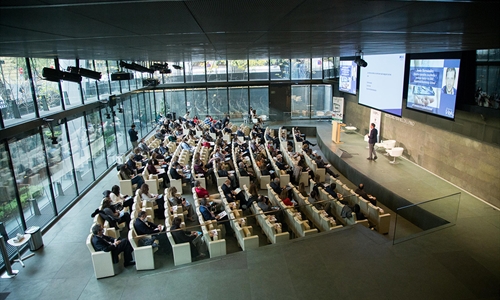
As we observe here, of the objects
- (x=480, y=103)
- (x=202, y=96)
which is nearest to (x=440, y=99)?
(x=480, y=103)

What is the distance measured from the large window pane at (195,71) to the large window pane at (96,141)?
411 inches

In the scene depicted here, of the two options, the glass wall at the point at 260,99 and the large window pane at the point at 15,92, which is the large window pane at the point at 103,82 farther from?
the glass wall at the point at 260,99

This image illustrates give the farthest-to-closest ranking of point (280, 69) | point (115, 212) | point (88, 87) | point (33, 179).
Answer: point (280, 69) < point (88, 87) < point (33, 179) < point (115, 212)

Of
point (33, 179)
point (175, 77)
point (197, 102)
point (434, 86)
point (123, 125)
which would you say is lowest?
point (33, 179)

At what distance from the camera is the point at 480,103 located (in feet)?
29.6

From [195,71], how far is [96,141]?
38.6 ft

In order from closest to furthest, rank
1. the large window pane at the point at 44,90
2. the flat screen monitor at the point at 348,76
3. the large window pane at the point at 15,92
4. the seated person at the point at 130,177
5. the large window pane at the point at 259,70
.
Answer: the large window pane at the point at 15,92, the large window pane at the point at 44,90, the seated person at the point at 130,177, the flat screen monitor at the point at 348,76, the large window pane at the point at 259,70

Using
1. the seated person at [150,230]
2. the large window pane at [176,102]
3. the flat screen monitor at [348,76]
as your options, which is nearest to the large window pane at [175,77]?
the large window pane at [176,102]

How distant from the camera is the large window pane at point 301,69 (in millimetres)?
23297

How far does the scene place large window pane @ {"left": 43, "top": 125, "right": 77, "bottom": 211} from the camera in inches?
382

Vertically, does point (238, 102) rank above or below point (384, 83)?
below

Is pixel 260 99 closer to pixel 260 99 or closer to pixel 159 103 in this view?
pixel 260 99

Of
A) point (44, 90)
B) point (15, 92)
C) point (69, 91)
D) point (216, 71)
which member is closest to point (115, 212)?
point (15, 92)

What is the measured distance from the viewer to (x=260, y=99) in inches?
954
